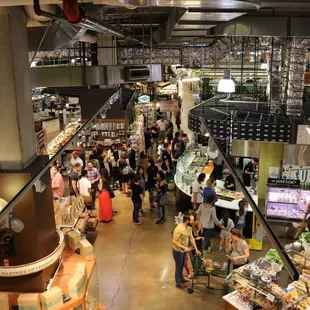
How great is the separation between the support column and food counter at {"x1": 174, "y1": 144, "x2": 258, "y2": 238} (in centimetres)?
534

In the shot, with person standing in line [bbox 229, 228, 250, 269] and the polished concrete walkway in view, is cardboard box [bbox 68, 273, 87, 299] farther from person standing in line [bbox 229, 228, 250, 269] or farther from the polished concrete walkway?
person standing in line [bbox 229, 228, 250, 269]

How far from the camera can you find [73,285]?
199 inches

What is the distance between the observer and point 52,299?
479 centimetres

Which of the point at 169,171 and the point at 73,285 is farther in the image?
the point at 169,171

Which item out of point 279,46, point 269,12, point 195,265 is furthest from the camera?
point 279,46

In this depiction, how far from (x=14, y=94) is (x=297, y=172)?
8.53m

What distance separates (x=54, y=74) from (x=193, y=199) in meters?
4.16

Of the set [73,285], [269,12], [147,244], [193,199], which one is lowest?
[147,244]

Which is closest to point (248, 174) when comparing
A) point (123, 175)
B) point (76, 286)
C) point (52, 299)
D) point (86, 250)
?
point (123, 175)

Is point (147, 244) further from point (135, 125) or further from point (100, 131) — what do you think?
point (135, 125)

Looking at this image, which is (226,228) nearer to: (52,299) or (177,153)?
(52,299)

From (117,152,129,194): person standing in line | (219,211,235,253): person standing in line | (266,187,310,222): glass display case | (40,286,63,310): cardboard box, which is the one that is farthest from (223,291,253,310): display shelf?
(117,152,129,194): person standing in line

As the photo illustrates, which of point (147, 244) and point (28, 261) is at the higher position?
point (28, 261)

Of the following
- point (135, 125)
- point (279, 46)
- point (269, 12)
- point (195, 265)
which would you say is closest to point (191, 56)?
A: point (135, 125)
